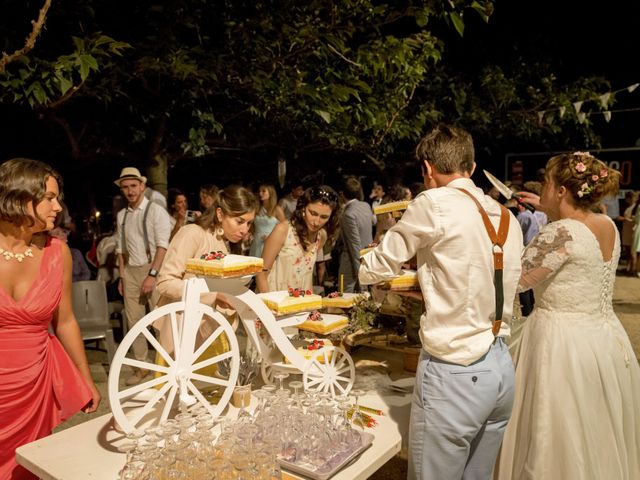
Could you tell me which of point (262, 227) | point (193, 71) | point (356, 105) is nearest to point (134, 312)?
point (262, 227)

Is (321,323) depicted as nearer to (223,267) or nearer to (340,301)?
(340,301)

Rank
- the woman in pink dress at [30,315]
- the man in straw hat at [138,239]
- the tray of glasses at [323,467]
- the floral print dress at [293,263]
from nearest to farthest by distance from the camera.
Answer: the tray of glasses at [323,467] → the woman in pink dress at [30,315] → the floral print dress at [293,263] → the man in straw hat at [138,239]

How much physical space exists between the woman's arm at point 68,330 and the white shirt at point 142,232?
8.63 feet

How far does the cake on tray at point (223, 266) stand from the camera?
200 centimetres

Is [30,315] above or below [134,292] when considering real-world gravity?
above

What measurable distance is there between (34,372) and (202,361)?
0.67m

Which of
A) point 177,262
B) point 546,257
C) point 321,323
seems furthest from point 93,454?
point 546,257

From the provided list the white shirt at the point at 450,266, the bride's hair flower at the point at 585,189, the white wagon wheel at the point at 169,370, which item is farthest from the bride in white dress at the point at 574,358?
the white wagon wheel at the point at 169,370

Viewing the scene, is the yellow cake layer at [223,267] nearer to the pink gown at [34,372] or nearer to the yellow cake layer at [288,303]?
the yellow cake layer at [288,303]

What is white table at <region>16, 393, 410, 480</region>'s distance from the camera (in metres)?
1.63

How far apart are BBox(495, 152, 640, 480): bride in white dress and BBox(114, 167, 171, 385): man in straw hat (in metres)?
3.44

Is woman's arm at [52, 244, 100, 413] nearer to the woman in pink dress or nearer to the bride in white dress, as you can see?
the woman in pink dress

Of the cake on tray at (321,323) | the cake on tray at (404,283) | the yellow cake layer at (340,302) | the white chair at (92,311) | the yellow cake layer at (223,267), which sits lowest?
the white chair at (92,311)

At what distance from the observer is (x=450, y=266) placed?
1738 mm
